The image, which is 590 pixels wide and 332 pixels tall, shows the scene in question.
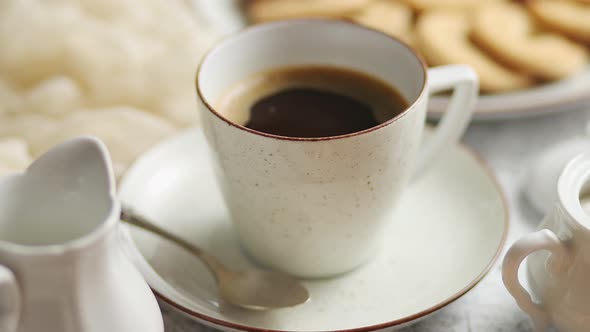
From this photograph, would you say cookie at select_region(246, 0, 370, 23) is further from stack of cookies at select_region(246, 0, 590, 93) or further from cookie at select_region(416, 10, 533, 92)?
cookie at select_region(416, 10, 533, 92)

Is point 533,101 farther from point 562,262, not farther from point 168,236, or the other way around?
point 168,236

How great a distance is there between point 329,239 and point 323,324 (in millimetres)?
95

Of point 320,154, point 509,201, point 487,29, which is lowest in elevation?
point 509,201

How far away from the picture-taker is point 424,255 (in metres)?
0.88

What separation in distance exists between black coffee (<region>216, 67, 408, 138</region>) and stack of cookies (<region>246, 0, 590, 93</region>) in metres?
0.27

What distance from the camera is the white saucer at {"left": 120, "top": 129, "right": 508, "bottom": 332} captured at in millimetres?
780

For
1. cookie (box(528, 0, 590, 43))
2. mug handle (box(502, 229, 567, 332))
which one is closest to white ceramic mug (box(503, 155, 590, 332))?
mug handle (box(502, 229, 567, 332))

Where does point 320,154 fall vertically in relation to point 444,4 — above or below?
above

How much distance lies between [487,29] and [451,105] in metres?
0.35

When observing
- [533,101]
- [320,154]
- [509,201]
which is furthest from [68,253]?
[533,101]

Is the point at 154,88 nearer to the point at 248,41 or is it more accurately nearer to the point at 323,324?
the point at 248,41

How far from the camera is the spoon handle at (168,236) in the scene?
835mm

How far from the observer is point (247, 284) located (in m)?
0.82

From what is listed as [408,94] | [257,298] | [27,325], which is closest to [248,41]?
[408,94]
